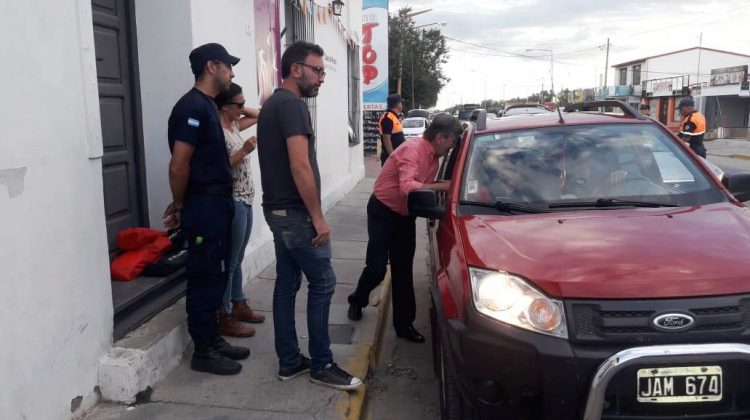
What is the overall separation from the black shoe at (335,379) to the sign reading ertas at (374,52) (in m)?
15.4

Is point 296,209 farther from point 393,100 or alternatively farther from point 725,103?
point 725,103

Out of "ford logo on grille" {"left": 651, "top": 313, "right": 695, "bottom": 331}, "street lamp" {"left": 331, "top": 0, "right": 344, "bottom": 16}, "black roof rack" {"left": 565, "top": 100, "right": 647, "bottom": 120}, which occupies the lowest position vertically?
"ford logo on grille" {"left": 651, "top": 313, "right": 695, "bottom": 331}

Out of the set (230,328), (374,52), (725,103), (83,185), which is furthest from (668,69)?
(83,185)

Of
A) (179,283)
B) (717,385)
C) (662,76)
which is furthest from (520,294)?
(662,76)

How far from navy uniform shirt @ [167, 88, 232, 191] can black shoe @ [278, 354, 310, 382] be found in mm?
1187

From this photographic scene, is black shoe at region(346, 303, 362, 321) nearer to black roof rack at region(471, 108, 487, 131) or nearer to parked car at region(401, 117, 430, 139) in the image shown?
black roof rack at region(471, 108, 487, 131)

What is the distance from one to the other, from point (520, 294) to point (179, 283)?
2761 mm

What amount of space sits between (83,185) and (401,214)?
2.23 m

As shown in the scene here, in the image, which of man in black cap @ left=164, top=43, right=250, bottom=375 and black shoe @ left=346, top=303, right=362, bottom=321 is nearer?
man in black cap @ left=164, top=43, right=250, bottom=375

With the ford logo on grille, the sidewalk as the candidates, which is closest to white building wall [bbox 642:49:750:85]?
the sidewalk

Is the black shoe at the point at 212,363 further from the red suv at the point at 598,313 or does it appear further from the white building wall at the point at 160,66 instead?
the white building wall at the point at 160,66

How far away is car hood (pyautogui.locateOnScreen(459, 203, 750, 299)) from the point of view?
251cm

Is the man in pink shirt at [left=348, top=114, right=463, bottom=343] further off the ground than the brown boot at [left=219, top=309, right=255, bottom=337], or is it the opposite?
the man in pink shirt at [left=348, top=114, right=463, bottom=343]

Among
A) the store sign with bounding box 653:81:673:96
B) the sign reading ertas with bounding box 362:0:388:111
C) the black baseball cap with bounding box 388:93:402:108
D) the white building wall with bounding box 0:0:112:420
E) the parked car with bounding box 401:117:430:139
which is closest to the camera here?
the white building wall with bounding box 0:0:112:420
